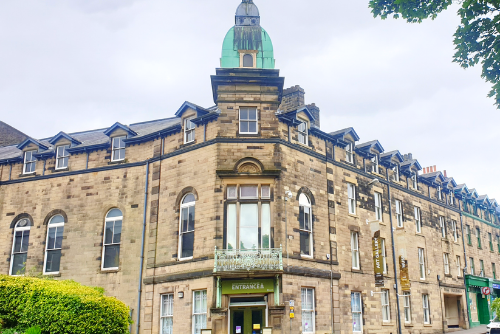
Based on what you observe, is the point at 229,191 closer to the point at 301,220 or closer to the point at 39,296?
the point at 301,220

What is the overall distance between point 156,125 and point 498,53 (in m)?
20.3

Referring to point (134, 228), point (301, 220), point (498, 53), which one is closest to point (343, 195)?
point (301, 220)

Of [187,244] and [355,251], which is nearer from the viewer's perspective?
[187,244]

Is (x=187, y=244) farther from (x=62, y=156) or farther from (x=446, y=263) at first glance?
(x=446, y=263)

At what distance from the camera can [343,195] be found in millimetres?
26453

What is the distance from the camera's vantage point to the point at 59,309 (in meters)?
18.2

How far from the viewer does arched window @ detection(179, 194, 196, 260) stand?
884 inches

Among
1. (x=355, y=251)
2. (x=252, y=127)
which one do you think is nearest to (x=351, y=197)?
(x=355, y=251)

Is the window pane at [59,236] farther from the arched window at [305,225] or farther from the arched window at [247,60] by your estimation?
the arched window at [247,60]

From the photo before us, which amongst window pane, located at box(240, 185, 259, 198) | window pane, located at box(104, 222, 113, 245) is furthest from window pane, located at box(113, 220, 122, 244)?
window pane, located at box(240, 185, 259, 198)

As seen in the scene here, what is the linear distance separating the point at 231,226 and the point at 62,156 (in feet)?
38.6

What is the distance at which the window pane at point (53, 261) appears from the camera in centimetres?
2589

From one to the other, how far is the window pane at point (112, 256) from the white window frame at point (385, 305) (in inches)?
547

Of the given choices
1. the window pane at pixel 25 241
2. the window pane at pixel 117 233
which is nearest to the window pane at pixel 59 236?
the window pane at pixel 25 241
